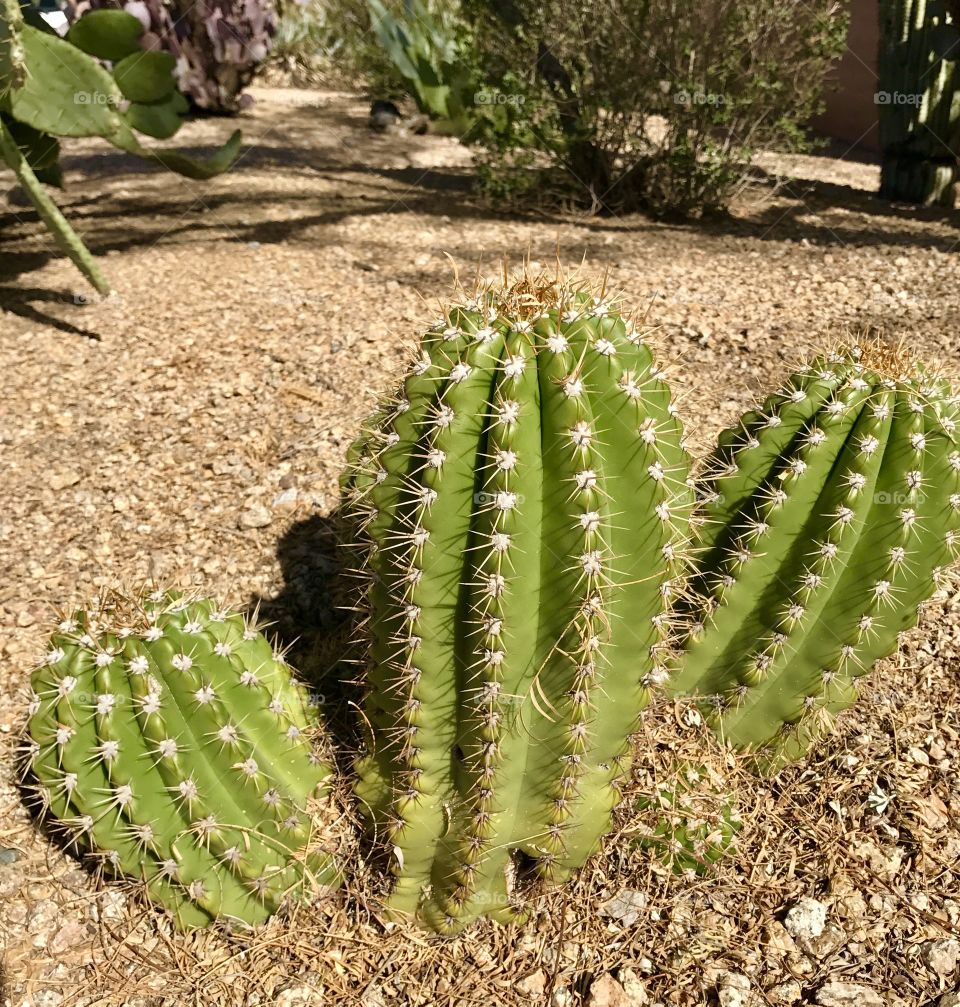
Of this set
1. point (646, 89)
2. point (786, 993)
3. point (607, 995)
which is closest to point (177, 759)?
point (607, 995)

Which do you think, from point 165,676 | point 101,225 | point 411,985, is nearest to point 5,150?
point 101,225

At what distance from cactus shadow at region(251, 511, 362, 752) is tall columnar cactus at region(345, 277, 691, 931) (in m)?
0.44

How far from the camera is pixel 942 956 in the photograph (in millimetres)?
1886

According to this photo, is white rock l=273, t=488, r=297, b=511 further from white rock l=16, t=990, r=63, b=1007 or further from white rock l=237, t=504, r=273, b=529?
white rock l=16, t=990, r=63, b=1007

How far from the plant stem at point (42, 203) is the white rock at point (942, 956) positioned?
4.09 metres

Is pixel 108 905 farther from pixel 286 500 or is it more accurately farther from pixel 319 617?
pixel 286 500

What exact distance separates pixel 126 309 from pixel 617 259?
2.66m

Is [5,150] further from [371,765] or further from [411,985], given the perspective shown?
[411,985]

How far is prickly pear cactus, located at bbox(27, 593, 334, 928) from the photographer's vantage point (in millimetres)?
1763

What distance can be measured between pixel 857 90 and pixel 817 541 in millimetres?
10003

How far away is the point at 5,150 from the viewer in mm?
3613

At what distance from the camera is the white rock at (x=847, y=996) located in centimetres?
181

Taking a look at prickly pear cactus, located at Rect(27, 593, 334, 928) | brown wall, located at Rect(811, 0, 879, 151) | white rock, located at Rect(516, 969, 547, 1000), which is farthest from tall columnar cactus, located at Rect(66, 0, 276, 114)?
white rock, located at Rect(516, 969, 547, 1000)

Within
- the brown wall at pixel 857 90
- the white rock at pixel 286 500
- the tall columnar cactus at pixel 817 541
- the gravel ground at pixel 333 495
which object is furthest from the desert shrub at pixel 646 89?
the brown wall at pixel 857 90
